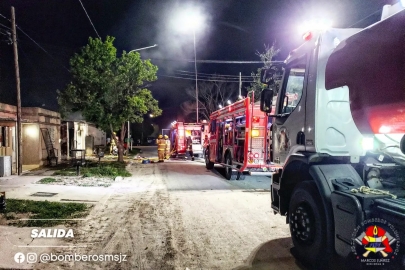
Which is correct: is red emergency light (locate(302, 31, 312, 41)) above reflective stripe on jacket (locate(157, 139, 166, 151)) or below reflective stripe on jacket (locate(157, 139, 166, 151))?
above

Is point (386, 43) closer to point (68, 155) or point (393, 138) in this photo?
point (393, 138)

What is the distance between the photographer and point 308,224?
4.85 m

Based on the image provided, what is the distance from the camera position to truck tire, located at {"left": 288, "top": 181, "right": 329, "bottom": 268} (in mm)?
4551

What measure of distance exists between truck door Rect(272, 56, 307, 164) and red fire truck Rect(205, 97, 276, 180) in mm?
5198

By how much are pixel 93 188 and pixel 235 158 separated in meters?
5.37

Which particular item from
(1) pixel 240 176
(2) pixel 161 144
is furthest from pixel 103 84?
(1) pixel 240 176

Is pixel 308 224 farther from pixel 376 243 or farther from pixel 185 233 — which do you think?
pixel 185 233

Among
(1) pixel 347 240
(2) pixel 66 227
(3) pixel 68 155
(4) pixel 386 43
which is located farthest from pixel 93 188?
(3) pixel 68 155

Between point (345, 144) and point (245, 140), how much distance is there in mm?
7406

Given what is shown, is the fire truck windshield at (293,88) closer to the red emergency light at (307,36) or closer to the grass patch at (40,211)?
the red emergency light at (307,36)

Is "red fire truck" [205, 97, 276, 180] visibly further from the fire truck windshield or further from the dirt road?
the fire truck windshield

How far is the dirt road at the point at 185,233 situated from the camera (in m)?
5.00

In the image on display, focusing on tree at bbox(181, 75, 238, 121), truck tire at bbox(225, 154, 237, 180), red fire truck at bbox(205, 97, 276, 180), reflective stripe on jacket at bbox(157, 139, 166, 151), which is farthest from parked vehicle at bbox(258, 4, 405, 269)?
tree at bbox(181, 75, 238, 121)

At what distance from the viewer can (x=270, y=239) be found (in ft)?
19.9
